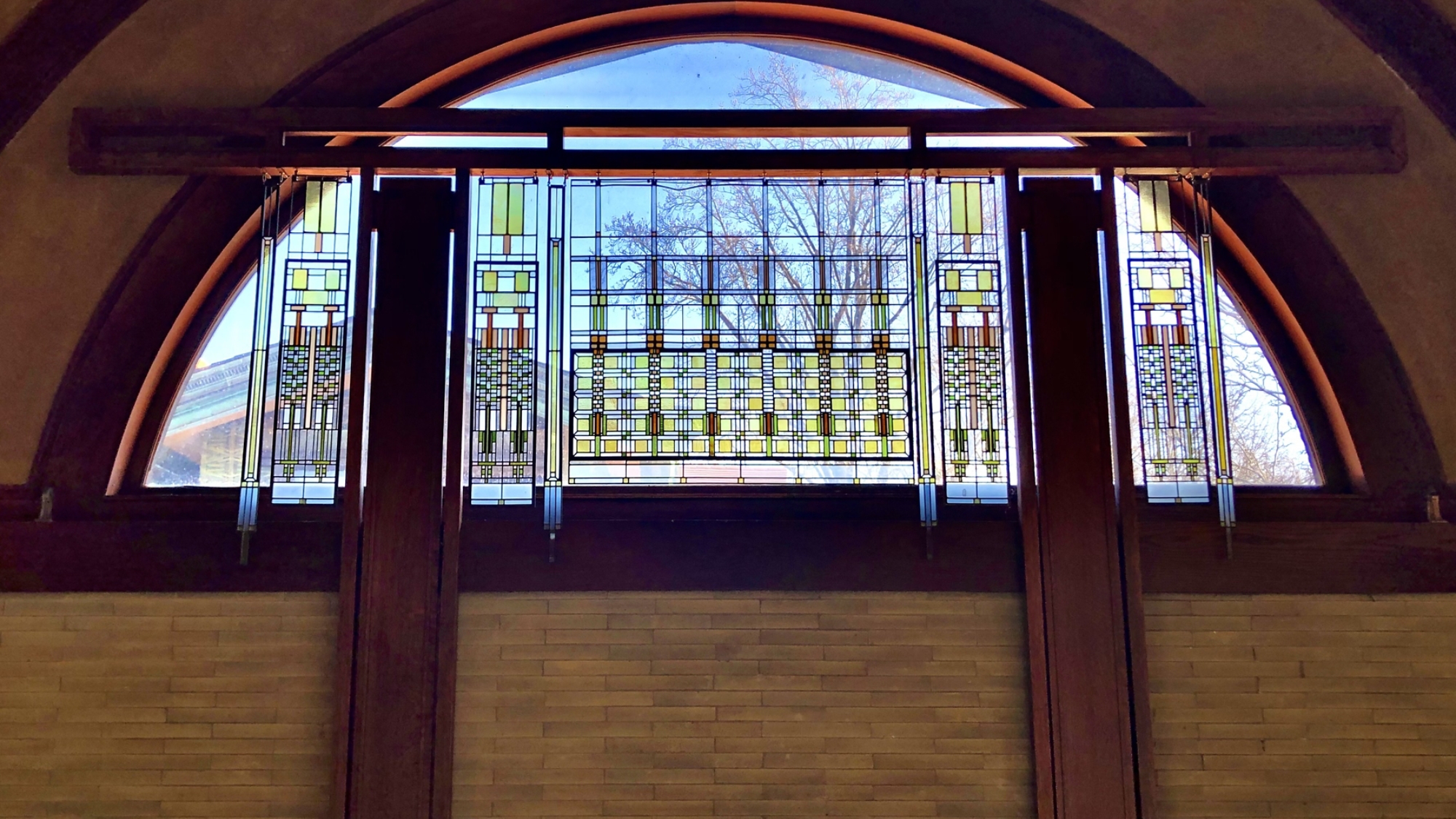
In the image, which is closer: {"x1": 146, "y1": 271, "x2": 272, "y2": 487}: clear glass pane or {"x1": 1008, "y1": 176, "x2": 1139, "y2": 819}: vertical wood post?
{"x1": 1008, "y1": 176, "x2": 1139, "y2": 819}: vertical wood post

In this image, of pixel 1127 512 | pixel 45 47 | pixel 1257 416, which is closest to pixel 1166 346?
pixel 1257 416

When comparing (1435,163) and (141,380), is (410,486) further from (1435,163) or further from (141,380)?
(1435,163)

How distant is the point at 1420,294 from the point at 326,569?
4.49 meters

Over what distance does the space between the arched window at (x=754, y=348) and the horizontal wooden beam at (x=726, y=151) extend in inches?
5.1

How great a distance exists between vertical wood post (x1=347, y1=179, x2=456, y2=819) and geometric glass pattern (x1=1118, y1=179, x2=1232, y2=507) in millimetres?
2797

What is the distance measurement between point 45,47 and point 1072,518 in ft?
14.6

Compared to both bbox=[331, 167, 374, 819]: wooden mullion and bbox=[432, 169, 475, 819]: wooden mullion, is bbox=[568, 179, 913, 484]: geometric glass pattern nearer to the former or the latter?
bbox=[432, 169, 475, 819]: wooden mullion

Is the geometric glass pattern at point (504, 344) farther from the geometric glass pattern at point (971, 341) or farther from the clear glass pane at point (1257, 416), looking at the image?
the clear glass pane at point (1257, 416)

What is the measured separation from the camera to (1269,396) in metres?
4.06

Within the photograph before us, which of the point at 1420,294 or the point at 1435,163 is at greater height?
the point at 1435,163

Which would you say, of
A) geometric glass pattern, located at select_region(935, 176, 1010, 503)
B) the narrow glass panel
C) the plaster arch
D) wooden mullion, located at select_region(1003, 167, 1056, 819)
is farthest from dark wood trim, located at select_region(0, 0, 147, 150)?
the narrow glass panel

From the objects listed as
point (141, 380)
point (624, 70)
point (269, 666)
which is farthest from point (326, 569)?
point (624, 70)

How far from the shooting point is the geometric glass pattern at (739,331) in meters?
Result: 3.78

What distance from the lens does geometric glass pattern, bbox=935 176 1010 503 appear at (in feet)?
12.3
